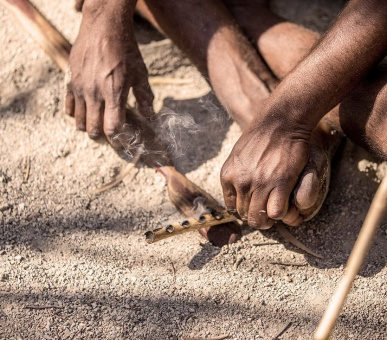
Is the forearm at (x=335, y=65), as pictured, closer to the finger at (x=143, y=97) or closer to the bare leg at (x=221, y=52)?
the bare leg at (x=221, y=52)

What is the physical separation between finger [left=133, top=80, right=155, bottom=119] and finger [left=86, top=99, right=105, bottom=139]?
0.12 m

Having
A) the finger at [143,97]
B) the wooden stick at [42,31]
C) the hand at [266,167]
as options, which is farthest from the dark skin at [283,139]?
the wooden stick at [42,31]

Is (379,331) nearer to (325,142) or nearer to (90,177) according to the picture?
(325,142)

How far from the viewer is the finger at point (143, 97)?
5.67ft

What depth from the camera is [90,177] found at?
1.76 meters

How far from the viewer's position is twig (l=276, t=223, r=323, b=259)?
5.14 ft

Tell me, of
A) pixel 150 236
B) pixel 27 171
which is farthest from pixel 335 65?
pixel 27 171

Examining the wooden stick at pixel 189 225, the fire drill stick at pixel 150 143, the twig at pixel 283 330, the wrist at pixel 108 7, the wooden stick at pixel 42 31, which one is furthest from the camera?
the wooden stick at pixel 42 31

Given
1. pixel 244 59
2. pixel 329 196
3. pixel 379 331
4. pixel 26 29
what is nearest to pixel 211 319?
pixel 379 331

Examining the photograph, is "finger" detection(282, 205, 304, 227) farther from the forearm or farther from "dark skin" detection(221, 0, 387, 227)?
the forearm

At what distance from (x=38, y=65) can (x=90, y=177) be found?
515 millimetres

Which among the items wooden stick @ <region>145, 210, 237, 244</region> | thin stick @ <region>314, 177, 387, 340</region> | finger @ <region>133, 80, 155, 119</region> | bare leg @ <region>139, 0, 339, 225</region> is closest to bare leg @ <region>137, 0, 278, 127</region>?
bare leg @ <region>139, 0, 339, 225</region>

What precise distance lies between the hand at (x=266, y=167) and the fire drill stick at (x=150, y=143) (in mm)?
146

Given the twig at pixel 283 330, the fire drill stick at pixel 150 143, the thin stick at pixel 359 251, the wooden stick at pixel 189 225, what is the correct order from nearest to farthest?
the thin stick at pixel 359 251, the twig at pixel 283 330, the wooden stick at pixel 189 225, the fire drill stick at pixel 150 143
